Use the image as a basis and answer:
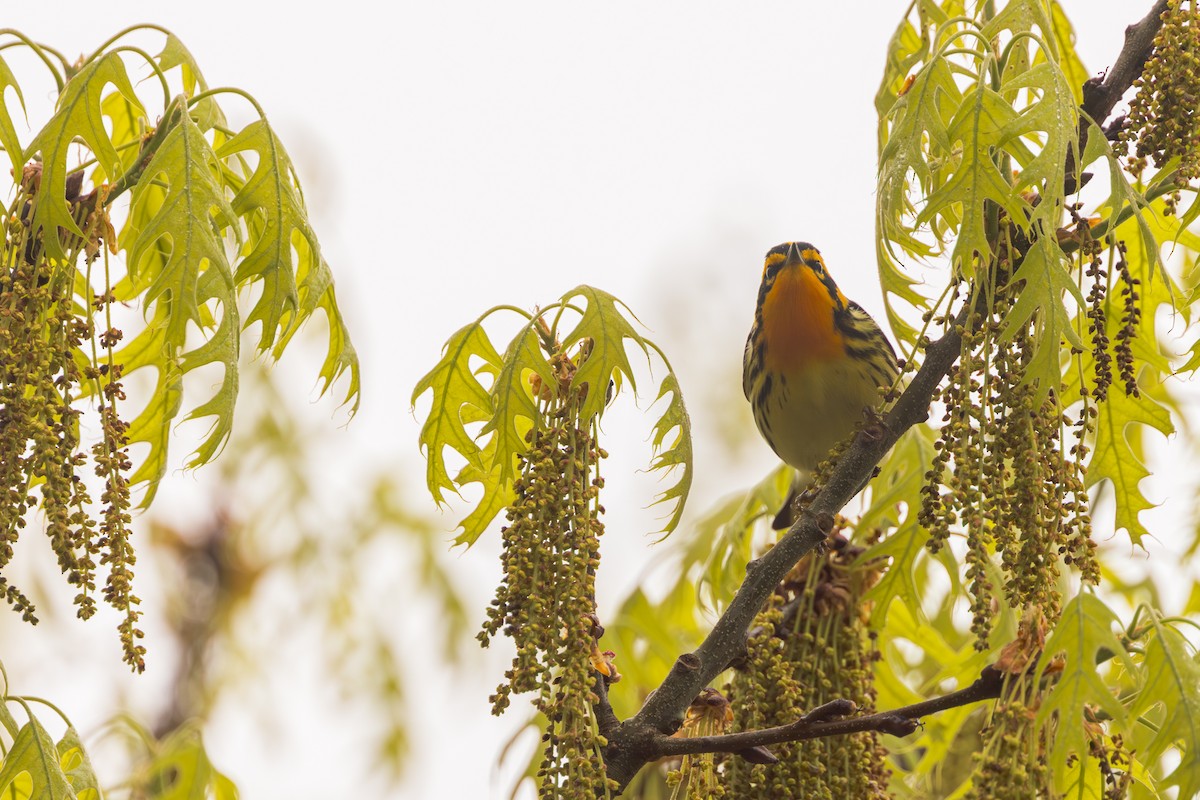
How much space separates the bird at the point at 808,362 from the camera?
3.05 m

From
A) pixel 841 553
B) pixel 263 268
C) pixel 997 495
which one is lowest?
pixel 997 495

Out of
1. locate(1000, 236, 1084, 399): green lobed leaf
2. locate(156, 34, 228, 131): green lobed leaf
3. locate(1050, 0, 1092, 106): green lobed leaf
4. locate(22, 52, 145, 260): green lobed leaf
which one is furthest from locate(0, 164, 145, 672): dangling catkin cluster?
locate(1050, 0, 1092, 106): green lobed leaf

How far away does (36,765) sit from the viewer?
5.48ft

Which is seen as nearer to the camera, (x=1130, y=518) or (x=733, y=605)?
(x=733, y=605)

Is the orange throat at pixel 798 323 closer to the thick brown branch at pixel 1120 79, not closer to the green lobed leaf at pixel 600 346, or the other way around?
the thick brown branch at pixel 1120 79

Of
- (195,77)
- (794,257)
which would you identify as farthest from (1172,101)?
(794,257)

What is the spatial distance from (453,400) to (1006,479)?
784mm

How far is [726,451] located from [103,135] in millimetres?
4284

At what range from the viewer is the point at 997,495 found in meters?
1.51

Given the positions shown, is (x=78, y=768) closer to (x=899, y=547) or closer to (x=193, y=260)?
(x=193, y=260)

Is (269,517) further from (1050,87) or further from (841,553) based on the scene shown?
(1050,87)

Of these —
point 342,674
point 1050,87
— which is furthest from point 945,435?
point 342,674

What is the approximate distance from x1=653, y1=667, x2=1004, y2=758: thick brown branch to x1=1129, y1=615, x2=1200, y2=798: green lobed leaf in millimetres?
265

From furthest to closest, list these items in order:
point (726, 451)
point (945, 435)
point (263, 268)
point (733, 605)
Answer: point (726, 451)
point (733, 605)
point (263, 268)
point (945, 435)
